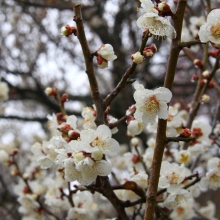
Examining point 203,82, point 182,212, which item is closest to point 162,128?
point 203,82

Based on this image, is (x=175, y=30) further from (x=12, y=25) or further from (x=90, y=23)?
(x=12, y=25)

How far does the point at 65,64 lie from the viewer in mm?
6031

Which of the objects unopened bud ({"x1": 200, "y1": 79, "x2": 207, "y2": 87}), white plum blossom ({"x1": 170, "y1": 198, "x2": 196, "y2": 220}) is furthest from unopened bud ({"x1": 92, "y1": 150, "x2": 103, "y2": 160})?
white plum blossom ({"x1": 170, "y1": 198, "x2": 196, "y2": 220})

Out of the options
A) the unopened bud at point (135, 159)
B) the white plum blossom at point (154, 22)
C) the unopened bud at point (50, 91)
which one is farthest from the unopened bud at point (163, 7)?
the unopened bud at point (135, 159)

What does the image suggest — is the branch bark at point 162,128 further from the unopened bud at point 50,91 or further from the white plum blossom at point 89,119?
the unopened bud at point 50,91

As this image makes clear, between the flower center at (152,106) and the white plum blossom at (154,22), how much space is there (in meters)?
0.23

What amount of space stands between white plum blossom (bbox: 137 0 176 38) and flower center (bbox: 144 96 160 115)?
0.23 metres

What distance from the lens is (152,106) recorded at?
4.05ft

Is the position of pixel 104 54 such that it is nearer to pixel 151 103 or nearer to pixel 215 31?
pixel 151 103

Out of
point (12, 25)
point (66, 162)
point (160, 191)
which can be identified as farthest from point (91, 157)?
point (12, 25)

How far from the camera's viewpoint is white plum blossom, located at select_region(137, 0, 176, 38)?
1.16 meters

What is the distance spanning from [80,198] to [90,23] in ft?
12.7

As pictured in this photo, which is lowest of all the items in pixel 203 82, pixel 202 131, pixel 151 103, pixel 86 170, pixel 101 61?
pixel 86 170

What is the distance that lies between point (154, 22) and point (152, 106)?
289 mm
